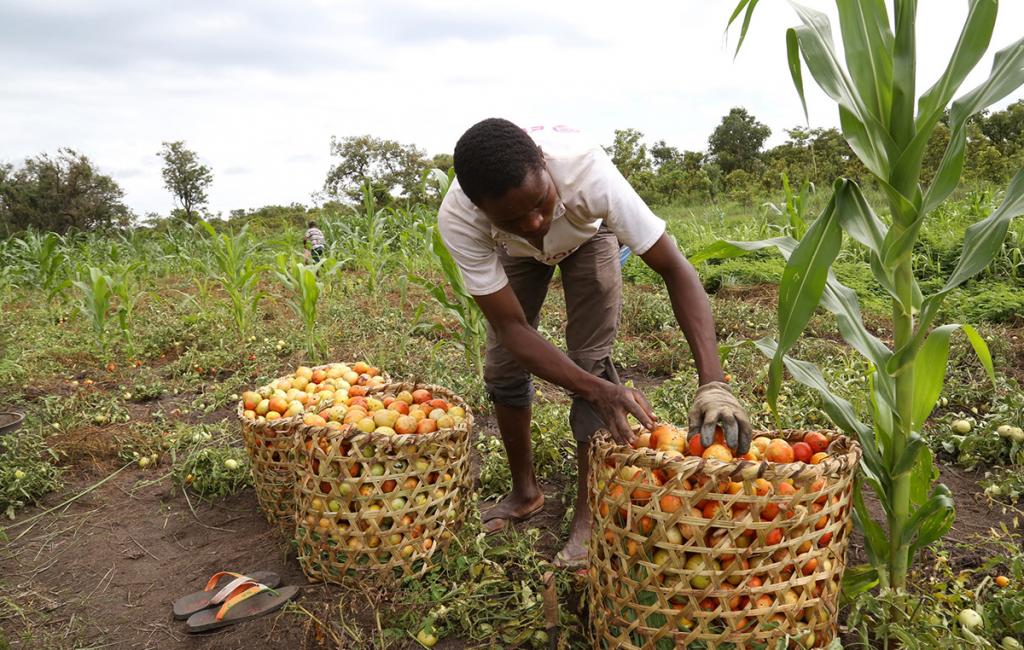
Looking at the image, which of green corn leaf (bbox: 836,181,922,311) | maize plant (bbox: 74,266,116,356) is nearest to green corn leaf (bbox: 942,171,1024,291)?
green corn leaf (bbox: 836,181,922,311)

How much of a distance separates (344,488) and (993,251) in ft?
6.34

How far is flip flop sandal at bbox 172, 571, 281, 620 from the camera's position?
7.37ft

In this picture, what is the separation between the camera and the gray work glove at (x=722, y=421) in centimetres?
162

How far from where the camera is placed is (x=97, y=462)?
11.7ft

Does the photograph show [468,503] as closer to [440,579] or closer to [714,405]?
[440,579]

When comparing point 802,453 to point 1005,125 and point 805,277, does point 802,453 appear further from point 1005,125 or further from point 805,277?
point 1005,125

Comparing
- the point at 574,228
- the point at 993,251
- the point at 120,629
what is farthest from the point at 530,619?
the point at 993,251

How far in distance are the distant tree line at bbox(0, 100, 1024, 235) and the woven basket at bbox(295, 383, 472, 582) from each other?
473 cm

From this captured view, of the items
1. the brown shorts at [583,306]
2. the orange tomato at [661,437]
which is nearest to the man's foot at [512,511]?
the brown shorts at [583,306]

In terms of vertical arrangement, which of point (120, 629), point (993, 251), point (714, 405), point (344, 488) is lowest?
point (120, 629)

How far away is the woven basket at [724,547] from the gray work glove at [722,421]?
13cm

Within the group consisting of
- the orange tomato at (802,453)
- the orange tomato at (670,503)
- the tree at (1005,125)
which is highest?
the tree at (1005,125)

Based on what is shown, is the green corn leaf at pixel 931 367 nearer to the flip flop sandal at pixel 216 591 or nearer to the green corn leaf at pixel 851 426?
the green corn leaf at pixel 851 426

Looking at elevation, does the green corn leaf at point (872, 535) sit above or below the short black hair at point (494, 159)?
below
